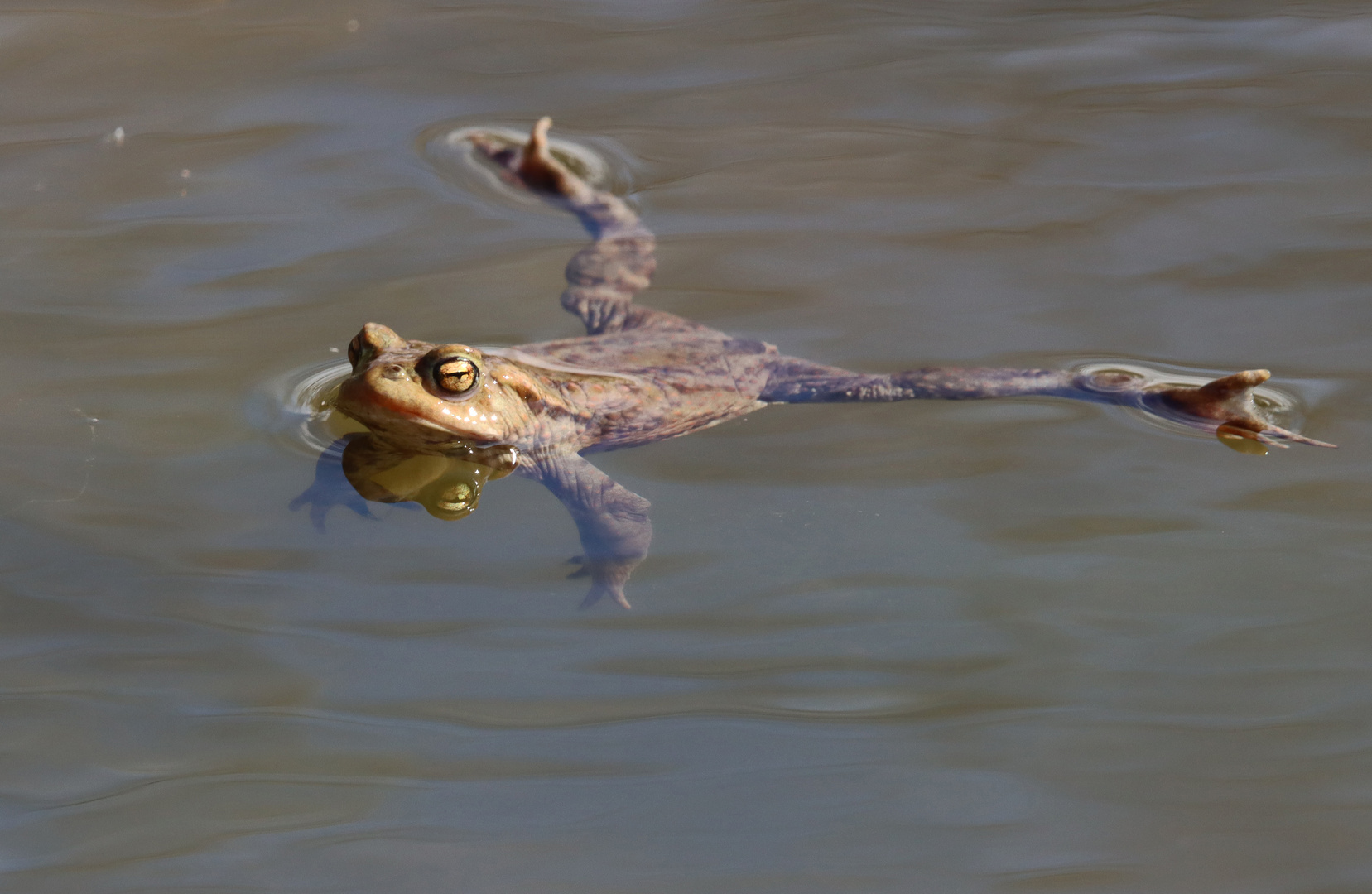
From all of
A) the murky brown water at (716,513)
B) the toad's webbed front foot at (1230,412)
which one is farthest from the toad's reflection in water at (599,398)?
the murky brown water at (716,513)

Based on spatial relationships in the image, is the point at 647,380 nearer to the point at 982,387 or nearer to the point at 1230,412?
the point at 982,387

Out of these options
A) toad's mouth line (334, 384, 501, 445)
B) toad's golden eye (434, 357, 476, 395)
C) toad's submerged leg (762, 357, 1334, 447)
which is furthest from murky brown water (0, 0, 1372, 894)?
toad's golden eye (434, 357, 476, 395)

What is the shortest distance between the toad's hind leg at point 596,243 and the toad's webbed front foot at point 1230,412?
1788 mm

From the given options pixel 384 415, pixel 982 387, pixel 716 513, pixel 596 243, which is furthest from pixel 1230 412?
pixel 384 415

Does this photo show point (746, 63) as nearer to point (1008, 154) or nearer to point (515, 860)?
point (1008, 154)

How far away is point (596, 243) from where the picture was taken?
16.2ft

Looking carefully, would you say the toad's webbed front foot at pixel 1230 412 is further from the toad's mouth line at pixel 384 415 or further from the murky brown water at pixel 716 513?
the toad's mouth line at pixel 384 415

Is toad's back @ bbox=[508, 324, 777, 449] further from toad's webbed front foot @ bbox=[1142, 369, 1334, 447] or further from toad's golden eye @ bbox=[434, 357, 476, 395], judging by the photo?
toad's webbed front foot @ bbox=[1142, 369, 1334, 447]

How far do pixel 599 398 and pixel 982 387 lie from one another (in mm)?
1361

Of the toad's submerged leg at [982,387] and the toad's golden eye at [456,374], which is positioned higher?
the toad's golden eye at [456,374]

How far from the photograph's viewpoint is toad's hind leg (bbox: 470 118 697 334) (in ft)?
15.2

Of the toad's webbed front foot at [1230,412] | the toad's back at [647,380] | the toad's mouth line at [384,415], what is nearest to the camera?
the toad's mouth line at [384,415]

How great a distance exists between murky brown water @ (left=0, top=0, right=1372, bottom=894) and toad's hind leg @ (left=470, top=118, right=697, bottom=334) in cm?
12

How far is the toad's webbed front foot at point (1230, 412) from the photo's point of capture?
4.01 m
